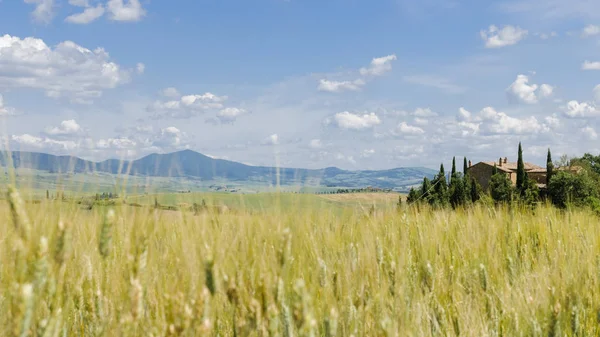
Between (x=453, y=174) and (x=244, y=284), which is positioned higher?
(x=453, y=174)

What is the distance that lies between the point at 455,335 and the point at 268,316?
0.94m

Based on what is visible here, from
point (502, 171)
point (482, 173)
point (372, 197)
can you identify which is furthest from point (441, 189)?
point (372, 197)

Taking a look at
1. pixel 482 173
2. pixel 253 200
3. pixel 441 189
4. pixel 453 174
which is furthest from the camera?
pixel 482 173

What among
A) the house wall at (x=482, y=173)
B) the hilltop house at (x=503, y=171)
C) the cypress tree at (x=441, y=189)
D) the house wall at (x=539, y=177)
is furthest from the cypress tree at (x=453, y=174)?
the house wall at (x=482, y=173)

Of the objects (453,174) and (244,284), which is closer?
(244,284)

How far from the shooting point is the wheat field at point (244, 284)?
1.17 m

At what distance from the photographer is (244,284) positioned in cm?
168

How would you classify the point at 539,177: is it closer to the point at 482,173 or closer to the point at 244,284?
the point at 482,173

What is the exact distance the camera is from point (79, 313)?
1.96 meters

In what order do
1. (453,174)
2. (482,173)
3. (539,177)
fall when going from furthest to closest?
(482,173)
(539,177)
(453,174)

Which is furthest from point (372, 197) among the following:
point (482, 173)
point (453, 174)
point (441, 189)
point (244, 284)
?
point (482, 173)

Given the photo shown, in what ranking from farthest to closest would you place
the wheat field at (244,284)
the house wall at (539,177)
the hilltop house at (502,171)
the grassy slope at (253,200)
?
1. the hilltop house at (502,171)
2. the house wall at (539,177)
3. the grassy slope at (253,200)
4. the wheat field at (244,284)

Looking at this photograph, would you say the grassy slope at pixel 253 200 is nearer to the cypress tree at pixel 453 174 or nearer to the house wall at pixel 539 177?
the cypress tree at pixel 453 174

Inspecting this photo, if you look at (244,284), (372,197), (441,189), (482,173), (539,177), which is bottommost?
(441,189)
